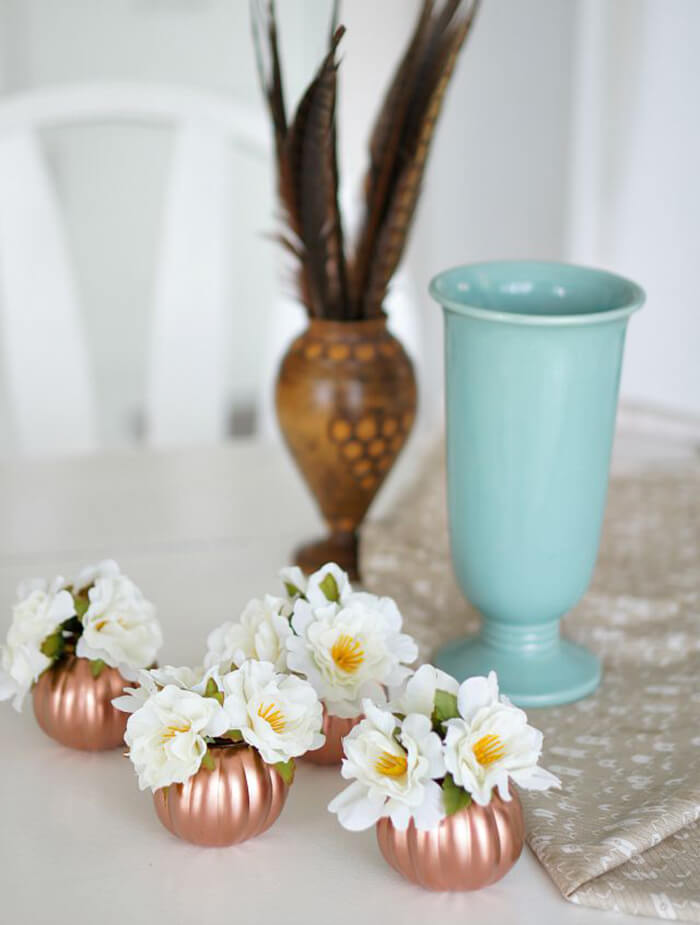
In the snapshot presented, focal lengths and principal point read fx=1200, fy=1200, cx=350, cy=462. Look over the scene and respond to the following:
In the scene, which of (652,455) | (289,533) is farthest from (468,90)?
(289,533)

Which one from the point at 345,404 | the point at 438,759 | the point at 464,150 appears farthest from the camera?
the point at 464,150

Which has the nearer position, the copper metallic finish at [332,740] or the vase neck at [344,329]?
the copper metallic finish at [332,740]

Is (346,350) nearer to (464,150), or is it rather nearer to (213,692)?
(213,692)

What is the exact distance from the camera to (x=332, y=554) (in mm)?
960

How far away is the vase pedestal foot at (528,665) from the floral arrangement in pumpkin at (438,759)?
21 centimetres

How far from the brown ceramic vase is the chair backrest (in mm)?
564

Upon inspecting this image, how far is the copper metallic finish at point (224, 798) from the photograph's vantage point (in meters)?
0.57

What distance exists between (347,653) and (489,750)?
12 centimetres

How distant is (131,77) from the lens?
2.72 meters

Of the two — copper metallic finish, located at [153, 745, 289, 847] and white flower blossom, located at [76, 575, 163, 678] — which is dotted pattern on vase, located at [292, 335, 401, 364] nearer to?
white flower blossom, located at [76, 575, 163, 678]

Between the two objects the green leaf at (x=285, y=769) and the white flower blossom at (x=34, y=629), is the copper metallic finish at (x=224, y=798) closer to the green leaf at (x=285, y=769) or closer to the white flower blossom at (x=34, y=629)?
the green leaf at (x=285, y=769)

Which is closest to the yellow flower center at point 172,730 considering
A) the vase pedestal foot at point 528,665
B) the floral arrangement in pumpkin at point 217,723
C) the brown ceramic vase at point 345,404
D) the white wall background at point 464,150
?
the floral arrangement in pumpkin at point 217,723

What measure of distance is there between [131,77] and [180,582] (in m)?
2.05

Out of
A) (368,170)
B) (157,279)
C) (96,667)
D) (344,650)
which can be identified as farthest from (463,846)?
(157,279)
